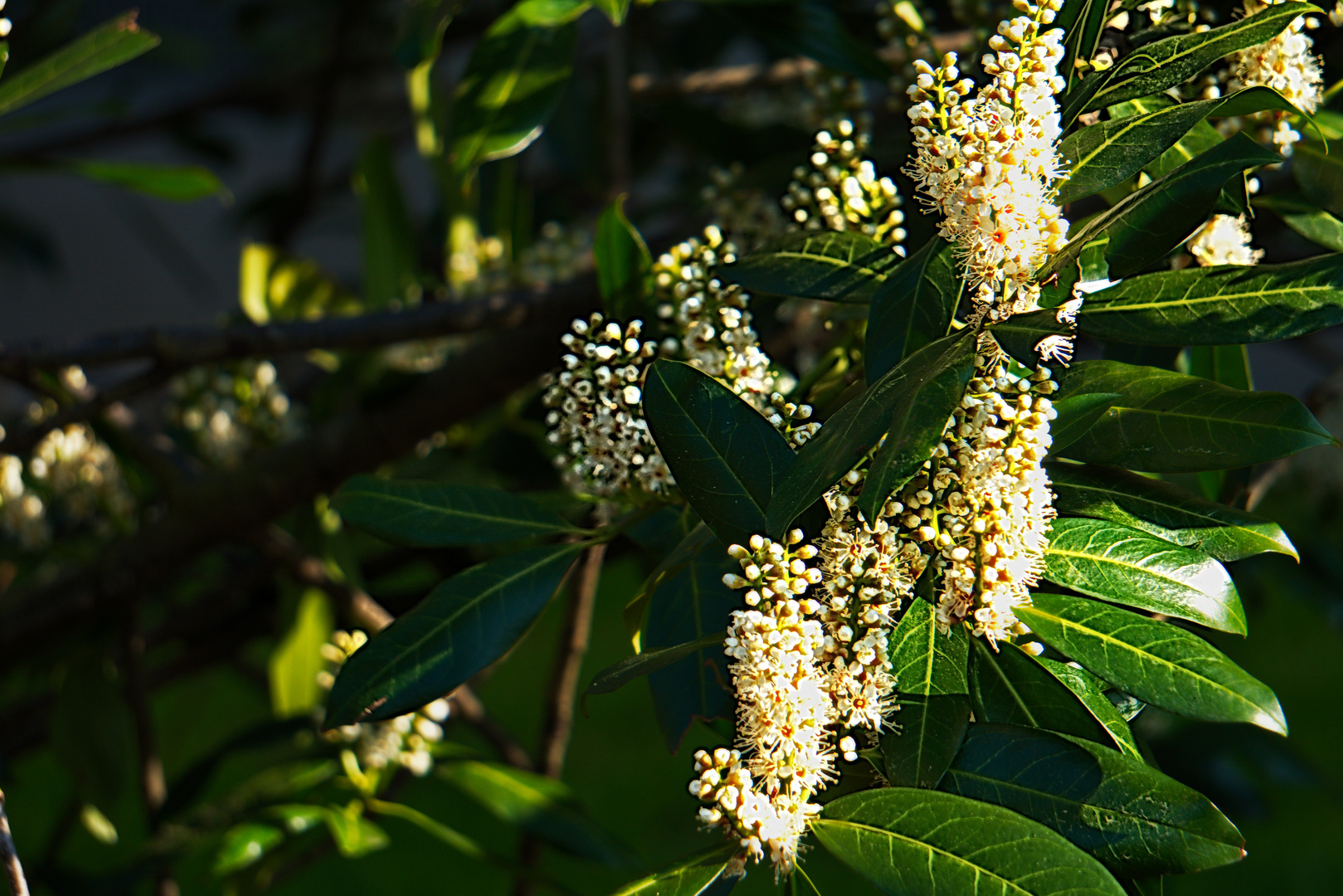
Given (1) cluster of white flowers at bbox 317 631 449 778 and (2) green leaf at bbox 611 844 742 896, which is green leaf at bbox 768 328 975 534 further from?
(1) cluster of white flowers at bbox 317 631 449 778

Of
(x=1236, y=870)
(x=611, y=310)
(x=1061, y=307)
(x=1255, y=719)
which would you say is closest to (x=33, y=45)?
(x=611, y=310)

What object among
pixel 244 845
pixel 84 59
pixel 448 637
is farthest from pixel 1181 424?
pixel 244 845

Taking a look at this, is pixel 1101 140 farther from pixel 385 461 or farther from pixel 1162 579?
pixel 385 461

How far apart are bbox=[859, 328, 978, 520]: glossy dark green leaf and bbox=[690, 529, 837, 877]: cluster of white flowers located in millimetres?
51

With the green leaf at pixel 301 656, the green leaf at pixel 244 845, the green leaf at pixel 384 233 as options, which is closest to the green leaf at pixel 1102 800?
the green leaf at pixel 244 845

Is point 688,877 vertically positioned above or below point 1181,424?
below

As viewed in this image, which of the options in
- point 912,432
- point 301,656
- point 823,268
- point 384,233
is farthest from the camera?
point 384,233

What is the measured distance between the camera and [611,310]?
23.6 inches

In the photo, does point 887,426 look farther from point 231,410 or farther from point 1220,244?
point 231,410

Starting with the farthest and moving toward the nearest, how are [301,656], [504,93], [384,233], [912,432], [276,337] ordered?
[384,233] → [301,656] → [276,337] → [504,93] → [912,432]

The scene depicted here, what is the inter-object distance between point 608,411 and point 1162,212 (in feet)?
0.86

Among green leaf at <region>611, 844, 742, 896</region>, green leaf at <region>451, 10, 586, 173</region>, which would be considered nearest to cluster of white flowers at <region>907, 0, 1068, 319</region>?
green leaf at <region>611, 844, 742, 896</region>

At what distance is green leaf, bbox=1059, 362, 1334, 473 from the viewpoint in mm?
417

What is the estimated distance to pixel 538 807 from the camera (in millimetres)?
894
